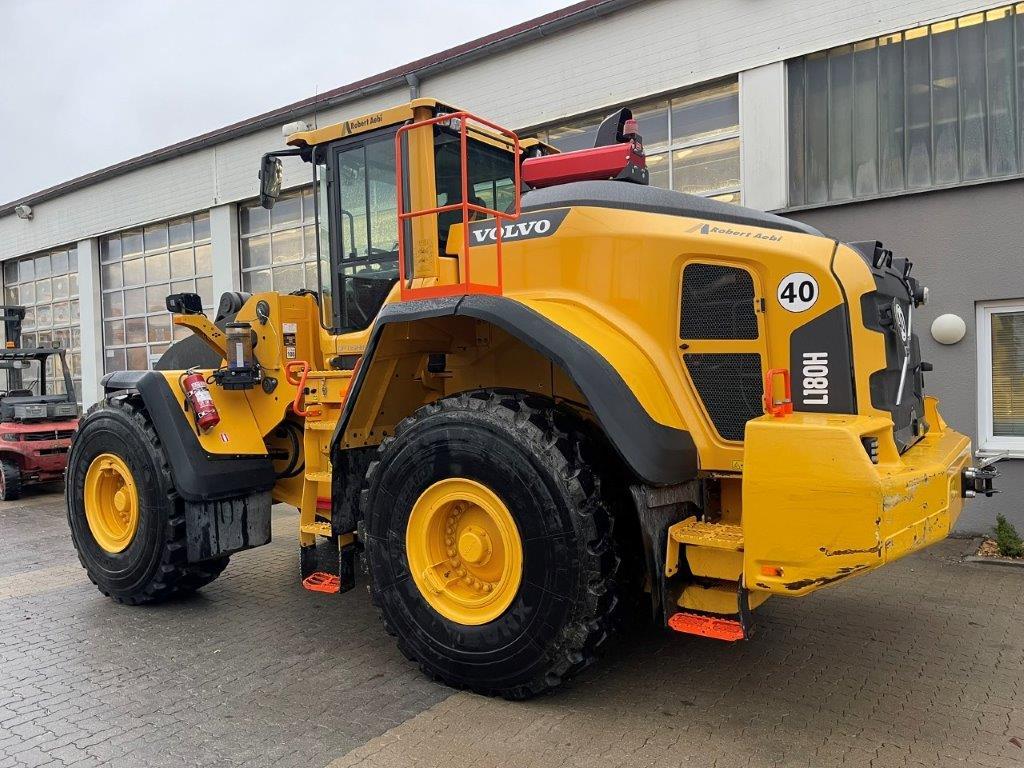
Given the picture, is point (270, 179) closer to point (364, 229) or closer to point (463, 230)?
point (364, 229)

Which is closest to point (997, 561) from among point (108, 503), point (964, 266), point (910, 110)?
point (964, 266)

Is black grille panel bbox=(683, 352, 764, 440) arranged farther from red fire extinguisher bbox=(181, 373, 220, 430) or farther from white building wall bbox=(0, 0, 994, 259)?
white building wall bbox=(0, 0, 994, 259)

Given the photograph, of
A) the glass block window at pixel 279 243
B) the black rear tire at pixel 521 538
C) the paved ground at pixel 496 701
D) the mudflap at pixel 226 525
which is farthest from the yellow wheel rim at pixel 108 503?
the glass block window at pixel 279 243

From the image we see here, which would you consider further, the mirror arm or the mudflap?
the mirror arm

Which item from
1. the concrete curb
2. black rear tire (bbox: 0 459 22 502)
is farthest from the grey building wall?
black rear tire (bbox: 0 459 22 502)

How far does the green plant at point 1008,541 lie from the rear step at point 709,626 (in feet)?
13.8

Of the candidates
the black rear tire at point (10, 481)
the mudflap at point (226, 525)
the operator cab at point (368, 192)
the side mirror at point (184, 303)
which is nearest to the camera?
the operator cab at point (368, 192)

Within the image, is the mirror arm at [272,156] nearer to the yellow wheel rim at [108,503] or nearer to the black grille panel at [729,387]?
the yellow wheel rim at [108,503]

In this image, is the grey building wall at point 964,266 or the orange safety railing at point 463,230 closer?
the orange safety railing at point 463,230

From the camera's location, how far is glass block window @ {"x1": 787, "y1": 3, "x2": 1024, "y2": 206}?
6.89m

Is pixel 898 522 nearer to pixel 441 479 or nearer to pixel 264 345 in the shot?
pixel 441 479

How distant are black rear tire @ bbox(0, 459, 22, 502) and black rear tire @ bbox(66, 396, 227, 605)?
6339 millimetres

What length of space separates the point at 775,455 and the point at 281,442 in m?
3.64

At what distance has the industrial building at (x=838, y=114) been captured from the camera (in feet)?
22.7
